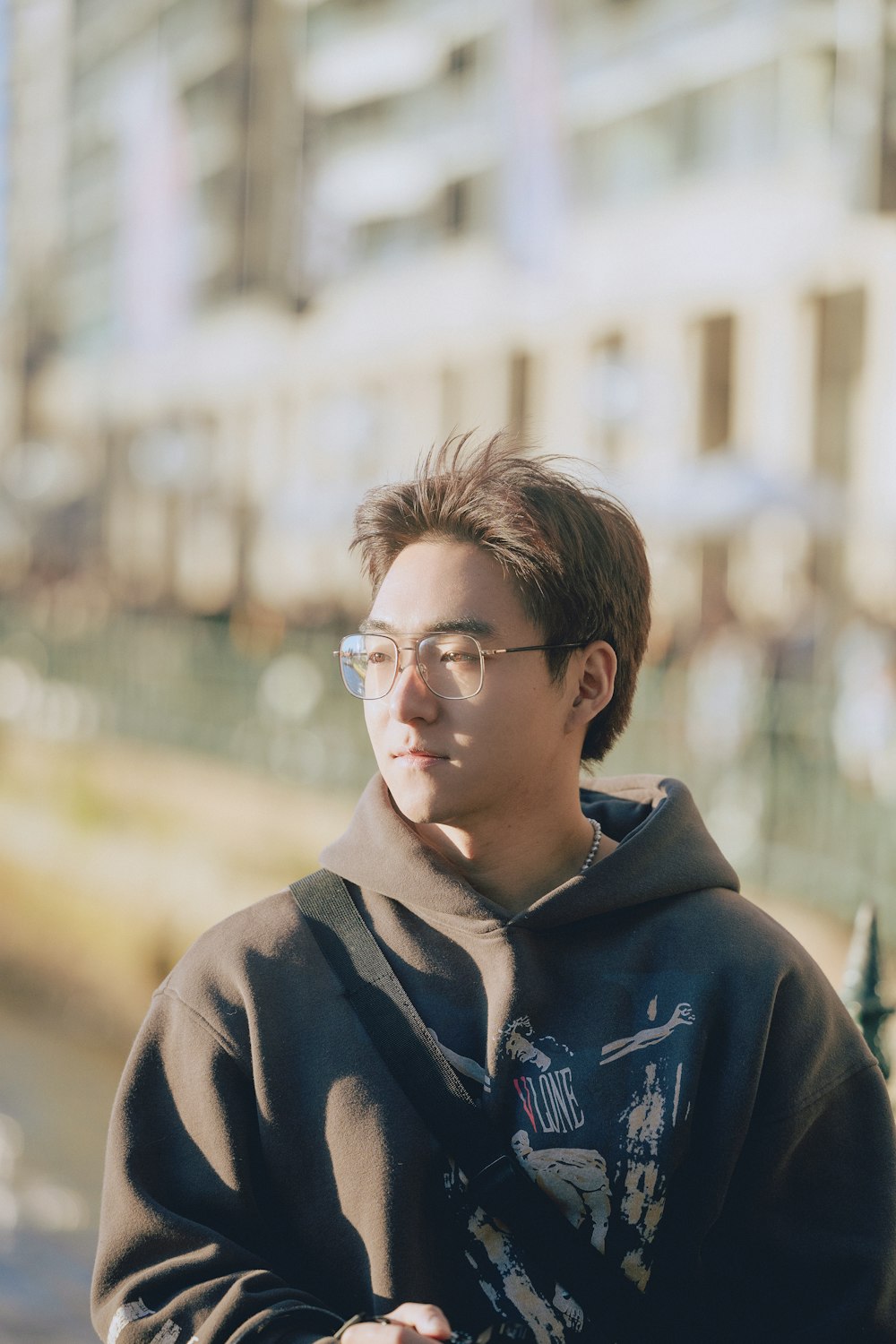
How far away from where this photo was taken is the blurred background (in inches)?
386

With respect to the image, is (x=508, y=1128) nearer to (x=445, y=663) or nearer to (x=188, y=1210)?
(x=188, y=1210)

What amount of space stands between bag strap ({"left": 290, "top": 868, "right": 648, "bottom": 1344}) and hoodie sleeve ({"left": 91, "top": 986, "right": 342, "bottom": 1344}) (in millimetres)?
159

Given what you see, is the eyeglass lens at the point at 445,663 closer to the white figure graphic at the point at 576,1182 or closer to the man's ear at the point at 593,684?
the man's ear at the point at 593,684

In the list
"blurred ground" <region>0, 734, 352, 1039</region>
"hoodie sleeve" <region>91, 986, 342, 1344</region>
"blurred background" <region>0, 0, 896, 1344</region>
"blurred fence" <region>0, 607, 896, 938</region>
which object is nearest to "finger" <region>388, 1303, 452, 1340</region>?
"hoodie sleeve" <region>91, 986, 342, 1344</region>

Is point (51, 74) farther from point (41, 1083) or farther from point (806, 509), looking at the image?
point (41, 1083)

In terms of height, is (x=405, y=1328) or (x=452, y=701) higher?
(x=452, y=701)

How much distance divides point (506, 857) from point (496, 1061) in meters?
0.28

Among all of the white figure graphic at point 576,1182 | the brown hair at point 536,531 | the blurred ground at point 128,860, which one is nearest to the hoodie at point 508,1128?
the white figure graphic at point 576,1182

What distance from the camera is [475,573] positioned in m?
1.89

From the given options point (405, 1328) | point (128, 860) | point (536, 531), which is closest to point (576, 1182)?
→ point (405, 1328)

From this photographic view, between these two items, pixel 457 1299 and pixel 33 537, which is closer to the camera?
pixel 457 1299

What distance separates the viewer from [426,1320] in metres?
1.65

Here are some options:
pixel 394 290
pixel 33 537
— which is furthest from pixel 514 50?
pixel 33 537

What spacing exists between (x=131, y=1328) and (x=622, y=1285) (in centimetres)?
51
